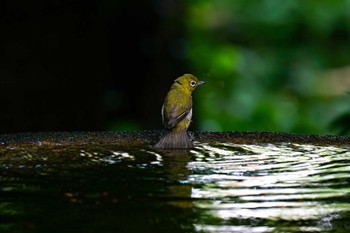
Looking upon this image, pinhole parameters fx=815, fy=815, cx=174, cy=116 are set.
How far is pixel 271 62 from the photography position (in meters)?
7.68

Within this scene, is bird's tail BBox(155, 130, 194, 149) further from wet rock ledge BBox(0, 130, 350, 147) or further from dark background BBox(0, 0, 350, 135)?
dark background BBox(0, 0, 350, 135)

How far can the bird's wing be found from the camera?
3662 mm

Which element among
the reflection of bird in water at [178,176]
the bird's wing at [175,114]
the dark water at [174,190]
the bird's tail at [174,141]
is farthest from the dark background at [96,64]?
the dark water at [174,190]

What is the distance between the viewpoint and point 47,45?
5.91 meters

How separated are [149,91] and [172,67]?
24 centimetres

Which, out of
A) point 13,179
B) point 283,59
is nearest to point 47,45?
point 283,59

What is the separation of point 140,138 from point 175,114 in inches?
8.5

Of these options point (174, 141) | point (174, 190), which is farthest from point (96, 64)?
point (174, 190)

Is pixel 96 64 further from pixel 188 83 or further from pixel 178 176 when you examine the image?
pixel 178 176

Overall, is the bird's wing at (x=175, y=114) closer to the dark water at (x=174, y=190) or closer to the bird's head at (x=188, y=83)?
the bird's head at (x=188, y=83)

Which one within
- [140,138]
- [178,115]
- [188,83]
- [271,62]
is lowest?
[140,138]

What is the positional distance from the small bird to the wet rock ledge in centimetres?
11

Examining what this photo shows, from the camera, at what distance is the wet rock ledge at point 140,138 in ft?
11.8

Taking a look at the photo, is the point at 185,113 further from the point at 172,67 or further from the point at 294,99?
the point at 294,99
